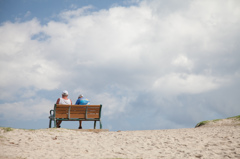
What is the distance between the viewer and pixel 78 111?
14.0 metres

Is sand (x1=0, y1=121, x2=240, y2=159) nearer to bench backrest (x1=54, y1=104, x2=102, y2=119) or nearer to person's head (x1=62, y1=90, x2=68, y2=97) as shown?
bench backrest (x1=54, y1=104, x2=102, y2=119)

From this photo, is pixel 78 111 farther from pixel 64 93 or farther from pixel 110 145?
pixel 110 145

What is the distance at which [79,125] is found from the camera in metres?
14.5

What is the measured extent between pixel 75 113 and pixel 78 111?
0.58 feet

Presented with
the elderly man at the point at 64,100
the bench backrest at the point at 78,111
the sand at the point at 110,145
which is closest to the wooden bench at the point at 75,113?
the bench backrest at the point at 78,111

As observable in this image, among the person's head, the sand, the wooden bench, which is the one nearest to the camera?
the sand

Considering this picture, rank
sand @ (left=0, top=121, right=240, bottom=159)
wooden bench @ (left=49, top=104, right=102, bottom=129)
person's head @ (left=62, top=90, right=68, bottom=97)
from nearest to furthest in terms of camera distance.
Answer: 1. sand @ (left=0, top=121, right=240, bottom=159)
2. wooden bench @ (left=49, top=104, right=102, bottom=129)
3. person's head @ (left=62, top=90, right=68, bottom=97)

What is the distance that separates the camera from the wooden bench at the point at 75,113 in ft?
44.7

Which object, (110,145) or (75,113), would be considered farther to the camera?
(75,113)

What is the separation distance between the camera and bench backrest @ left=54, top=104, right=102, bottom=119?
1366 centimetres

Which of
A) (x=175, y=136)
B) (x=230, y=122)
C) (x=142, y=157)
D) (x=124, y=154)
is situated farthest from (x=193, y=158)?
(x=230, y=122)

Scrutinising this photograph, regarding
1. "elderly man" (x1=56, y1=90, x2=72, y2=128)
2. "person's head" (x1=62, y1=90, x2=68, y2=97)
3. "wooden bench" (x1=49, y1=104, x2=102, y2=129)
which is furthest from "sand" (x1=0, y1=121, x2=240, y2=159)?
"person's head" (x1=62, y1=90, x2=68, y2=97)

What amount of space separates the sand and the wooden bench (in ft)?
6.25

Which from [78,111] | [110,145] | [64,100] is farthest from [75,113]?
[110,145]
